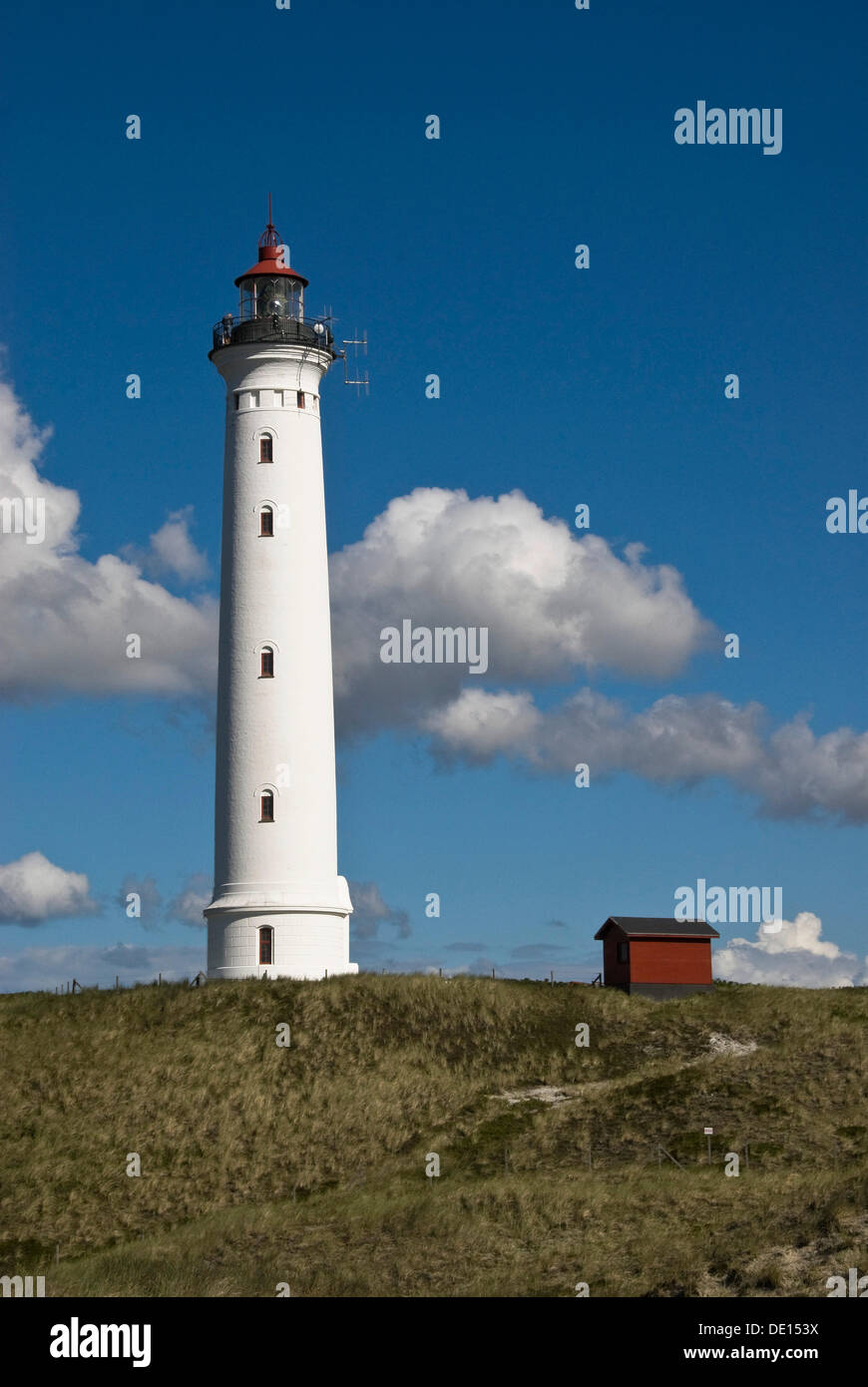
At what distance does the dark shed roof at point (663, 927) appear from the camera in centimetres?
5412

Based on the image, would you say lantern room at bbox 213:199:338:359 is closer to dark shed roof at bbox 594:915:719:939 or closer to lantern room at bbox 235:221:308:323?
lantern room at bbox 235:221:308:323

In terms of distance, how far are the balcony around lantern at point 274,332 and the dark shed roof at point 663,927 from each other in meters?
21.1

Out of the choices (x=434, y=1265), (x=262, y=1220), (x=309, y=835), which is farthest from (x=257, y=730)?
(x=434, y=1265)

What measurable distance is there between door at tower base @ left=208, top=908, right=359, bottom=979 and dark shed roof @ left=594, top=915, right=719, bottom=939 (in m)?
10.1

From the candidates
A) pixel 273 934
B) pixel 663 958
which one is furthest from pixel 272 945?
pixel 663 958

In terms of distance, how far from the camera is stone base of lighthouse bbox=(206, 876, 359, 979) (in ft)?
166

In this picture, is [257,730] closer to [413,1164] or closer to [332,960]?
[332,960]

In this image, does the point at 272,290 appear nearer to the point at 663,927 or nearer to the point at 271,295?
the point at 271,295

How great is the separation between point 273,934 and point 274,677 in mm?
7940

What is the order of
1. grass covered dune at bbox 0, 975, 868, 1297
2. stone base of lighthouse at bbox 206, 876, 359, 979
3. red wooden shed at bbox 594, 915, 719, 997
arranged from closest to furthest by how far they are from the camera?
1. grass covered dune at bbox 0, 975, 868, 1297
2. stone base of lighthouse at bbox 206, 876, 359, 979
3. red wooden shed at bbox 594, 915, 719, 997

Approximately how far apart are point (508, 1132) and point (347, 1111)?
4398 millimetres

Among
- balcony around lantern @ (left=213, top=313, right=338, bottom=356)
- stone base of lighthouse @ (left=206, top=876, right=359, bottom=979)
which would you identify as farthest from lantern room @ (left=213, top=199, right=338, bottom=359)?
stone base of lighthouse @ (left=206, top=876, right=359, bottom=979)

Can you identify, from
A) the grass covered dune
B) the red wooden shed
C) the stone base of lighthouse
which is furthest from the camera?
the red wooden shed
